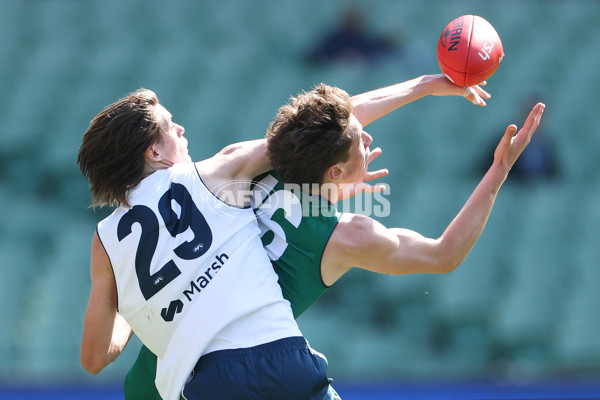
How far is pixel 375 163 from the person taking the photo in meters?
7.08

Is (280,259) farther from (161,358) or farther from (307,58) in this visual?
(307,58)

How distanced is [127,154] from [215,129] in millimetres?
5142

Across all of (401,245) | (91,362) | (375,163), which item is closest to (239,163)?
(401,245)

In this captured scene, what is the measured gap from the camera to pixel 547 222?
265 inches

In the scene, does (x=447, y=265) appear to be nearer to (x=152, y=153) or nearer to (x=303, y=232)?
(x=303, y=232)

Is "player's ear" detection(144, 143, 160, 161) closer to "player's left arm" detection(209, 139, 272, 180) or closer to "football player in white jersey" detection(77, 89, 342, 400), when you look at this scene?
"football player in white jersey" detection(77, 89, 342, 400)

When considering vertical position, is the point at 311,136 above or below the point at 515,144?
below

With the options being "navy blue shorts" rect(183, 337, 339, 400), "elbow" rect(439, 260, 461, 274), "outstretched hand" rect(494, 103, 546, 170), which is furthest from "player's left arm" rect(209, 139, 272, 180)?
"outstretched hand" rect(494, 103, 546, 170)

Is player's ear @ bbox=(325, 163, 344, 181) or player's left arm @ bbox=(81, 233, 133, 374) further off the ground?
player's ear @ bbox=(325, 163, 344, 181)

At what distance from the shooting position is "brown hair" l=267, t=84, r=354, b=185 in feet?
7.50

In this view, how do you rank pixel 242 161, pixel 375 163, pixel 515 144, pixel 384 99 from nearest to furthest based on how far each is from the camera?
pixel 242 161, pixel 515 144, pixel 384 99, pixel 375 163

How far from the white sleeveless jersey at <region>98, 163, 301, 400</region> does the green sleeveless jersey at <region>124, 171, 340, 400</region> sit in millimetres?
87

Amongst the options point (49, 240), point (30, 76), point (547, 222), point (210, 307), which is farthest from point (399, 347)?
point (30, 76)

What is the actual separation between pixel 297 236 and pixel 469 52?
1.06 m
